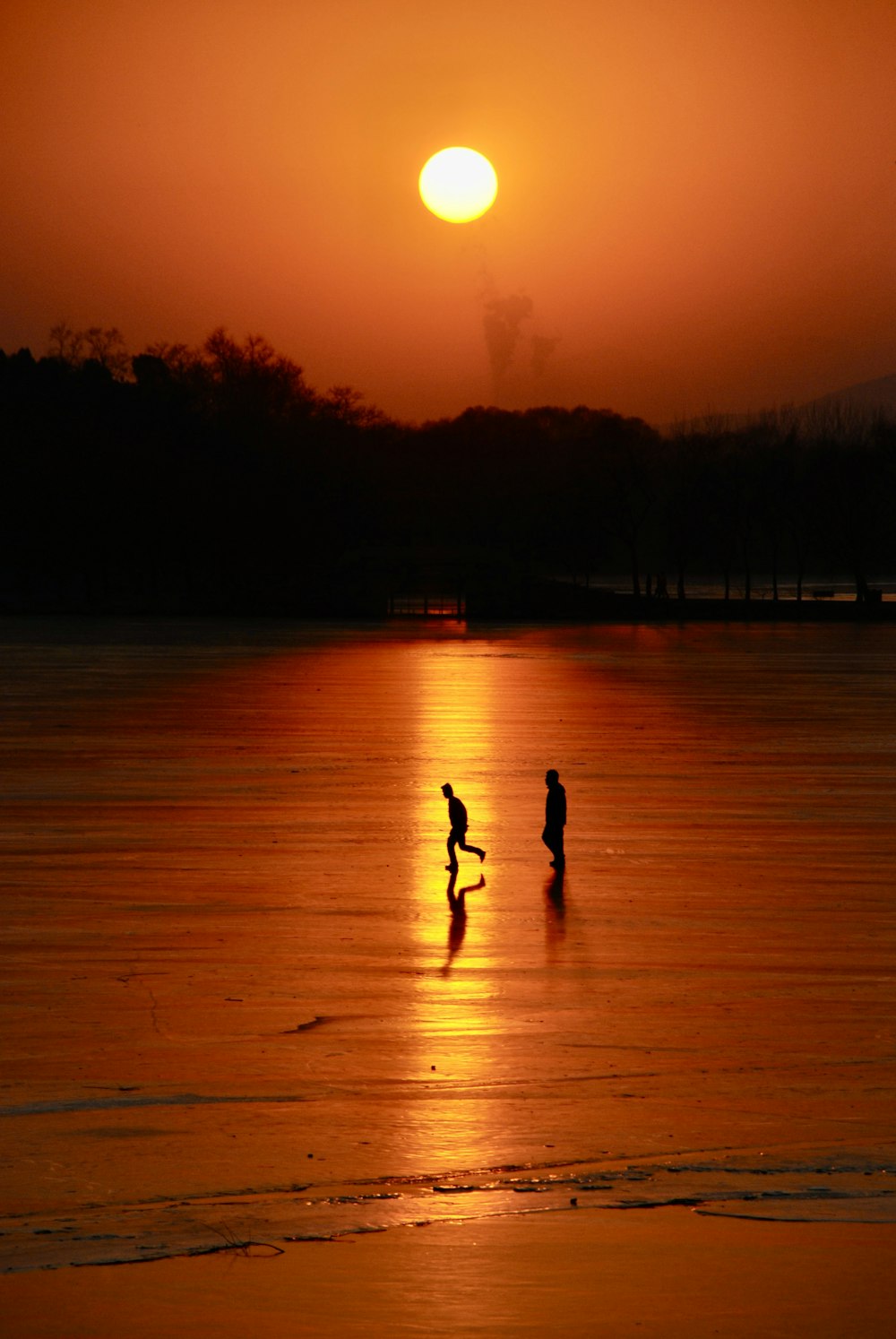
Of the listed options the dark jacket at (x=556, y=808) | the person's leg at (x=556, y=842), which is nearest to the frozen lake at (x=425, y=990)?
the person's leg at (x=556, y=842)

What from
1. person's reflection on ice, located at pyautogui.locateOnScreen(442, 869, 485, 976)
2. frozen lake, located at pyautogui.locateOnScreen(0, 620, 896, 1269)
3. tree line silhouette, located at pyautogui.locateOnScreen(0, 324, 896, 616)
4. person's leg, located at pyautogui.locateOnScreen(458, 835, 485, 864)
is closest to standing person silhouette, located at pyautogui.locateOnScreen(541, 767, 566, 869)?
frozen lake, located at pyautogui.locateOnScreen(0, 620, 896, 1269)

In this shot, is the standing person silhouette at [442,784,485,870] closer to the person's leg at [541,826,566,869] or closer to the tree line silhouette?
the person's leg at [541,826,566,869]

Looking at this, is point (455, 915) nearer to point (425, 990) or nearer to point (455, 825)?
point (455, 825)

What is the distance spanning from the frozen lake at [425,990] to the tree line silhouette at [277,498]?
289 feet

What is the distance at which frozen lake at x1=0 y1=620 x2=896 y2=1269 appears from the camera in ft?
25.8

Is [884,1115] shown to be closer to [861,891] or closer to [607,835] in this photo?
[861,891]

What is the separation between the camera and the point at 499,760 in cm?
2650

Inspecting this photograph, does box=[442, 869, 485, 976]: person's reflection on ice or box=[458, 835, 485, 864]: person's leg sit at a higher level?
box=[458, 835, 485, 864]: person's leg

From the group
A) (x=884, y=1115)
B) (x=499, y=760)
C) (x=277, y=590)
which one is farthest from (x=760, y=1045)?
(x=277, y=590)

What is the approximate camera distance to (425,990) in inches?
450

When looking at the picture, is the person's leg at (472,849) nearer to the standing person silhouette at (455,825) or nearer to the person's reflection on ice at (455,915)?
the standing person silhouette at (455,825)

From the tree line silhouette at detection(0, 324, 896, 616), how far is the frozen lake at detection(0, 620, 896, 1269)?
289ft

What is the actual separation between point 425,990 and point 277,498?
11328 centimetres

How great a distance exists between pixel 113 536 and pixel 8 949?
10439cm
